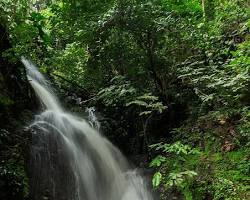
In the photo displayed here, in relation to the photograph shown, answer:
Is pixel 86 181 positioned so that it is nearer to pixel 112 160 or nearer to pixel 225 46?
pixel 112 160

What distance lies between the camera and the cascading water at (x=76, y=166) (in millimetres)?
6650

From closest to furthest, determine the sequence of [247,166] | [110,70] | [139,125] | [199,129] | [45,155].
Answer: [247,166] < [45,155] < [199,129] < [139,125] < [110,70]

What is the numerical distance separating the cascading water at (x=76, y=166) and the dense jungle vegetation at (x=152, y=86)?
0.36m

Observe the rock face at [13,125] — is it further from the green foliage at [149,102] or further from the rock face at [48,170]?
the green foliage at [149,102]

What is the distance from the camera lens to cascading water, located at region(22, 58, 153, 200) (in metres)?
6.65

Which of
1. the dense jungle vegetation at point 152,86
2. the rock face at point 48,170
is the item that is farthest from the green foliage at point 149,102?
the rock face at point 48,170

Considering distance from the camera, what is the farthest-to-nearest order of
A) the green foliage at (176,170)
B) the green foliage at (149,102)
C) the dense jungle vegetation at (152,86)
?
1. the green foliage at (149,102)
2. the dense jungle vegetation at (152,86)
3. the green foliage at (176,170)

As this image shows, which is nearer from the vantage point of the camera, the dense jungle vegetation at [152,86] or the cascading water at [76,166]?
the dense jungle vegetation at [152,86]

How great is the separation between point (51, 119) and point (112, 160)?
1.90m

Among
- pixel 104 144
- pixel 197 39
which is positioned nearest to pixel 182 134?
pixel 104 144

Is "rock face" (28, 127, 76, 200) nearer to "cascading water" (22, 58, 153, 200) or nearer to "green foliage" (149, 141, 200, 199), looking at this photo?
"cascading water" (22, 58, 153, 200)

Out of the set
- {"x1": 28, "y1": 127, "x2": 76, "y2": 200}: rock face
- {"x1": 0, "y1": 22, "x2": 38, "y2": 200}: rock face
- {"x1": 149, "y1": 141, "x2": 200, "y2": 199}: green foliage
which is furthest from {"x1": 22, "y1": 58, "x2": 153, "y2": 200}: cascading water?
{"x1": 149, "y1": 141, "x2": 200, "y2": 199}: green foliage

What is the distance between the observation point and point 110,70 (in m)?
9.98

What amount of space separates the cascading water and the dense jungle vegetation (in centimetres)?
36
